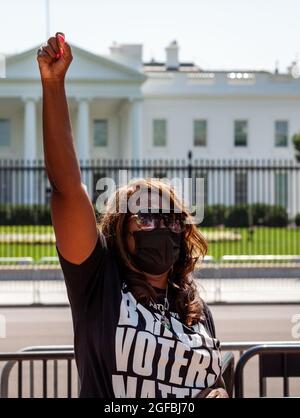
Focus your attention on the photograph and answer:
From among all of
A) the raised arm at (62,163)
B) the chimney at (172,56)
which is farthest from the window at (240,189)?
the raised arm at (62,163)

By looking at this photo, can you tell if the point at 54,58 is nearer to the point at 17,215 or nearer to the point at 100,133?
the point at 17,215

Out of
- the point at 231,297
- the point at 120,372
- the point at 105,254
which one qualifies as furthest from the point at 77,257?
the point at 231,297

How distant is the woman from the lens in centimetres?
245

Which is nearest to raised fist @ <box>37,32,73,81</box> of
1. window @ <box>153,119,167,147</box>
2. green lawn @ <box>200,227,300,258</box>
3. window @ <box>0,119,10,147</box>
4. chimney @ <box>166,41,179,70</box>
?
green lawn @ <box>200,227,300,258</box>

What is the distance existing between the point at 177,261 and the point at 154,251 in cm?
24

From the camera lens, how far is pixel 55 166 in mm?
2449

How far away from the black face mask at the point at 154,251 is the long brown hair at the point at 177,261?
3 centimetres

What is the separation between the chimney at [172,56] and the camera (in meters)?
58.2

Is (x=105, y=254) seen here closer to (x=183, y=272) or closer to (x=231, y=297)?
(x=183, y=272)

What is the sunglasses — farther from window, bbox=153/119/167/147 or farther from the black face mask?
window, bbox=153/119/167/147

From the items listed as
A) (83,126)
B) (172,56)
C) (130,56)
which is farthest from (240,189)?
(172,56)

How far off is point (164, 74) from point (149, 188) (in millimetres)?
50493

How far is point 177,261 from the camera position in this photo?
2.92 metres

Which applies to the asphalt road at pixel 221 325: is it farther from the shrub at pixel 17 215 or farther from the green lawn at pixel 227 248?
the shrub at pixel 17 215
